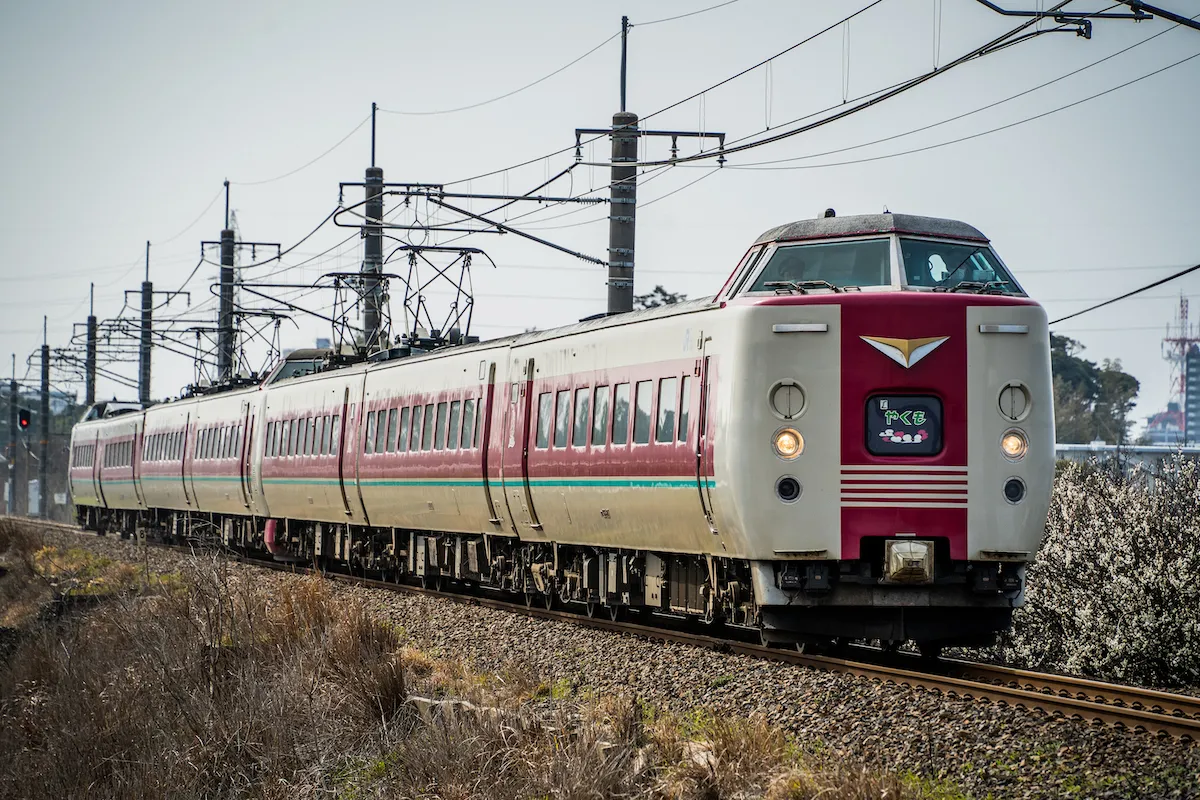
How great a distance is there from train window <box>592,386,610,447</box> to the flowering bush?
4.41 m

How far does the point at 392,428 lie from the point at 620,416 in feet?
26.7

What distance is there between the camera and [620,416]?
14.8 meters

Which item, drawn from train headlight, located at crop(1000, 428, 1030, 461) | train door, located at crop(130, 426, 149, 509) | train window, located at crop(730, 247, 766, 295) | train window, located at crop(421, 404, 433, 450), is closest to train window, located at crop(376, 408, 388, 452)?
train window, located at crop(421, 404, 433, 450)

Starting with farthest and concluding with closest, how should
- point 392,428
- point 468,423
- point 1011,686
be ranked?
point 392,428 → point 468,423 → point 1011,686

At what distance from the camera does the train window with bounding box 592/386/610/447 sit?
49.8 feet

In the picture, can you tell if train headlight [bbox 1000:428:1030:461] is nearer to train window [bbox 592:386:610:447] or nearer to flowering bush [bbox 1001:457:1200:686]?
flowering bush [bbox 1001:457:1200:686]

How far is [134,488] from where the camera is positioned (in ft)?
134

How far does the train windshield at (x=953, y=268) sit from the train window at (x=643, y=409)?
273 cm

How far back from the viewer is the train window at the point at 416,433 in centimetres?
2110

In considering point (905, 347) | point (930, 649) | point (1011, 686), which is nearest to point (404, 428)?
point (930, 649)

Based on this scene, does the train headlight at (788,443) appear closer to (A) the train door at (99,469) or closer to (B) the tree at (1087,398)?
(A) the train door at (99,469)

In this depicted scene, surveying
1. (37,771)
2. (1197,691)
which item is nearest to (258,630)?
(37,771)

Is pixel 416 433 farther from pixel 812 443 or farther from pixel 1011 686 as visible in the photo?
pixel 1011 686

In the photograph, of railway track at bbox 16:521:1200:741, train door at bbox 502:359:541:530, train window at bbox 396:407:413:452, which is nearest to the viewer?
railway track at bbox 16:521:1200:741
